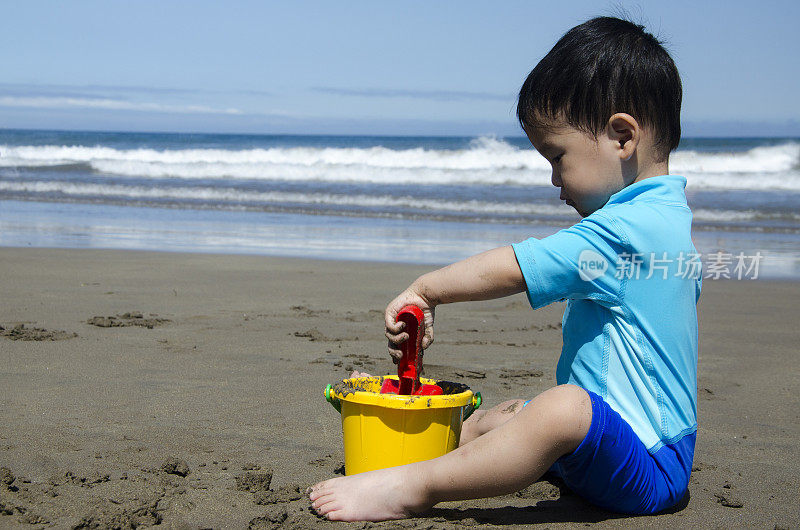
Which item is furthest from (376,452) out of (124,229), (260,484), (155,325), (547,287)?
(124,229)

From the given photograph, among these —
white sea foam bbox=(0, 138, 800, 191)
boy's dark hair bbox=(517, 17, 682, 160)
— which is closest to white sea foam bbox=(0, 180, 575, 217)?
white sea foam bbox=(0, 138, 800, 191)

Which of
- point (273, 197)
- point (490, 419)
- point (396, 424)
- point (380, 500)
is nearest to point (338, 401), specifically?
point (396, 424)

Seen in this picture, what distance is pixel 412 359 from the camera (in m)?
2.11

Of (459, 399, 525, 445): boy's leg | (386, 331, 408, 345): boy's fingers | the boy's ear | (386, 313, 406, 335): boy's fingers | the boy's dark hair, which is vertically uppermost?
the boy's dark hair

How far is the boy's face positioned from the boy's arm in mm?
312

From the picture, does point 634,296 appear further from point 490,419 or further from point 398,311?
point 490,419

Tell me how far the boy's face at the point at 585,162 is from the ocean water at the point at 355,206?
5236 millimetres

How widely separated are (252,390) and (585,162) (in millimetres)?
1788

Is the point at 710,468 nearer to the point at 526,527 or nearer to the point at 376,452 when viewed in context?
the point at 526,527

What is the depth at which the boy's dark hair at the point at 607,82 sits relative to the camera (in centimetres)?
207

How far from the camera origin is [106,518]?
2006mm

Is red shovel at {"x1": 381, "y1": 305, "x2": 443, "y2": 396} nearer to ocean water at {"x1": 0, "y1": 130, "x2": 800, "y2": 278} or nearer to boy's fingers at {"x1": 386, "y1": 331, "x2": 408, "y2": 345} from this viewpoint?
boy's fingers at {"x1": 386, "y1": 331, "x2": 408, "y2": 345}

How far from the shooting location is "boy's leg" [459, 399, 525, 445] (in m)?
2.52

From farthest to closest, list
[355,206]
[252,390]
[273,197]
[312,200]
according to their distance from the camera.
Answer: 1. [273,197]
2. [312,200]
3. [355,206]
4. [252,390]
